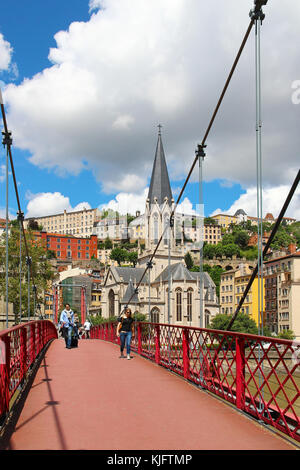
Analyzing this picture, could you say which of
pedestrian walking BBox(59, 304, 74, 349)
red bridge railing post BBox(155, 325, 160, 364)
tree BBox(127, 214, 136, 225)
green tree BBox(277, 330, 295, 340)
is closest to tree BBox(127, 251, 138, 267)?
tree BBox(127, 214, 136, 225)

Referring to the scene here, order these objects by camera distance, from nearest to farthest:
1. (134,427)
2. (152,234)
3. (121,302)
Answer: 1. (134,427)
2. (121,302)
3. (152,234)

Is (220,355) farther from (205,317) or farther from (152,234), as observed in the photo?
(152,234)

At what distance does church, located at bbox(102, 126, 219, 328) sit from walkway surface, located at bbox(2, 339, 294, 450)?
183ft

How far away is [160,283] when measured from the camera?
77188mm

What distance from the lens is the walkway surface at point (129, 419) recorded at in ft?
15.6

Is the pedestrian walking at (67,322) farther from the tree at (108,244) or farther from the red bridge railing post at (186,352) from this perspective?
the tree at (108,244)

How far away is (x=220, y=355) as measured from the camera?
8.39 metres

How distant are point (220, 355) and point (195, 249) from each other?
137725 mm

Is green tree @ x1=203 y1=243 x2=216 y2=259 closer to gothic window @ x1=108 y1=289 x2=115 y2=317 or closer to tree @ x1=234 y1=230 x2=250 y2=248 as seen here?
tree @ x1=234 y1=230 x2=250 y2=248

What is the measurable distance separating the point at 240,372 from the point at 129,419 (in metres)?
1.66

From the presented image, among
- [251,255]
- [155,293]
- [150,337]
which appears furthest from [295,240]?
[150,337]

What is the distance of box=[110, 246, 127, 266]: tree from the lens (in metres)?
143

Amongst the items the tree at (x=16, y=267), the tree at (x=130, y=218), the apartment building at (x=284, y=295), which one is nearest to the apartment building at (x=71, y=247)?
the tree at (x=130, y=218)

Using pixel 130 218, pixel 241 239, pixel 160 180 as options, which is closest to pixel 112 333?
pixel 160 180
